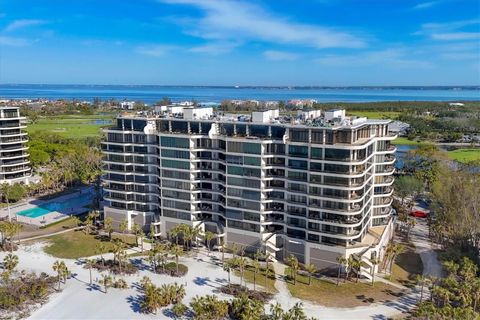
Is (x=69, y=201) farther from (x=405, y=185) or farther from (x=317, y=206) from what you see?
(x=405, y=185)

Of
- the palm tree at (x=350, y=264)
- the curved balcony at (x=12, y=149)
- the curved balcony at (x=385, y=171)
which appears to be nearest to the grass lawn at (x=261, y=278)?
the palm tree at (x=350, y=264)

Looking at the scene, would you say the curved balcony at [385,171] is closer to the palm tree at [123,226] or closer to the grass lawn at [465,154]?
the palm tree at [123,226]

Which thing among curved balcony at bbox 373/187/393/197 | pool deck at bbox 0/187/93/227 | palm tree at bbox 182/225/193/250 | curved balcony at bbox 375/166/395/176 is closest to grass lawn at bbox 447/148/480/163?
curved balcony at bbox 373/187/393/197

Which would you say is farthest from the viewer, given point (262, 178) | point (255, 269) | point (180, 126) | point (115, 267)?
point (180, 126)

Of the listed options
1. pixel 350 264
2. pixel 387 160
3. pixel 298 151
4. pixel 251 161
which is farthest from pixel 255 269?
pixel 387 160

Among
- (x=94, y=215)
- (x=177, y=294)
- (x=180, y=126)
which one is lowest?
(x=177, y=294)

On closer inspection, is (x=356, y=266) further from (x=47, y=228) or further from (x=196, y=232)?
(x=47, y=228)
